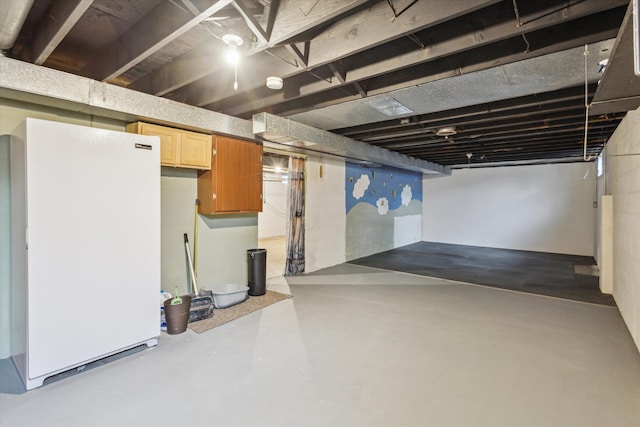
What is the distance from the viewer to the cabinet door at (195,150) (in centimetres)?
340

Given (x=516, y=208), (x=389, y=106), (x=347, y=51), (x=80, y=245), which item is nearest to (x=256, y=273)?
(x=80, y=245)

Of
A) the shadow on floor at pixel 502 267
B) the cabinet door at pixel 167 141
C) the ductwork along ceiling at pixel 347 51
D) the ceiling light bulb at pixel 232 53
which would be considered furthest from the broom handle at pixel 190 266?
the shadow on floor at pixel 502 267

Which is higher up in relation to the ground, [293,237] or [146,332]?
[293,237]

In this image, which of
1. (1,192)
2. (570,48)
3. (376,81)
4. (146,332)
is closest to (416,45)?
(376,81)

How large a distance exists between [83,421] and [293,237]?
3.85 m

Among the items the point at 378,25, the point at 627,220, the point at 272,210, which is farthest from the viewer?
the point at 272,210

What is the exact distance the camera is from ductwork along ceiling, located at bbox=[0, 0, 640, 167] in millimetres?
1864

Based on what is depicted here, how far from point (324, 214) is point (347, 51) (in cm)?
402

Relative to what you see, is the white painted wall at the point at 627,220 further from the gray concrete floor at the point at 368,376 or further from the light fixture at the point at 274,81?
the light fixture at the point at 274,81

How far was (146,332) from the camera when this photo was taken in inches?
104

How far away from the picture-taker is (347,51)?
2.24 m

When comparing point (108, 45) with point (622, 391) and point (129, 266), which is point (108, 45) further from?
point (622, 391)

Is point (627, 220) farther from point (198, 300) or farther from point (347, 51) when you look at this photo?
point (198, 300)

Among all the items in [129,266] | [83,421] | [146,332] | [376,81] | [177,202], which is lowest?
[83,421]
